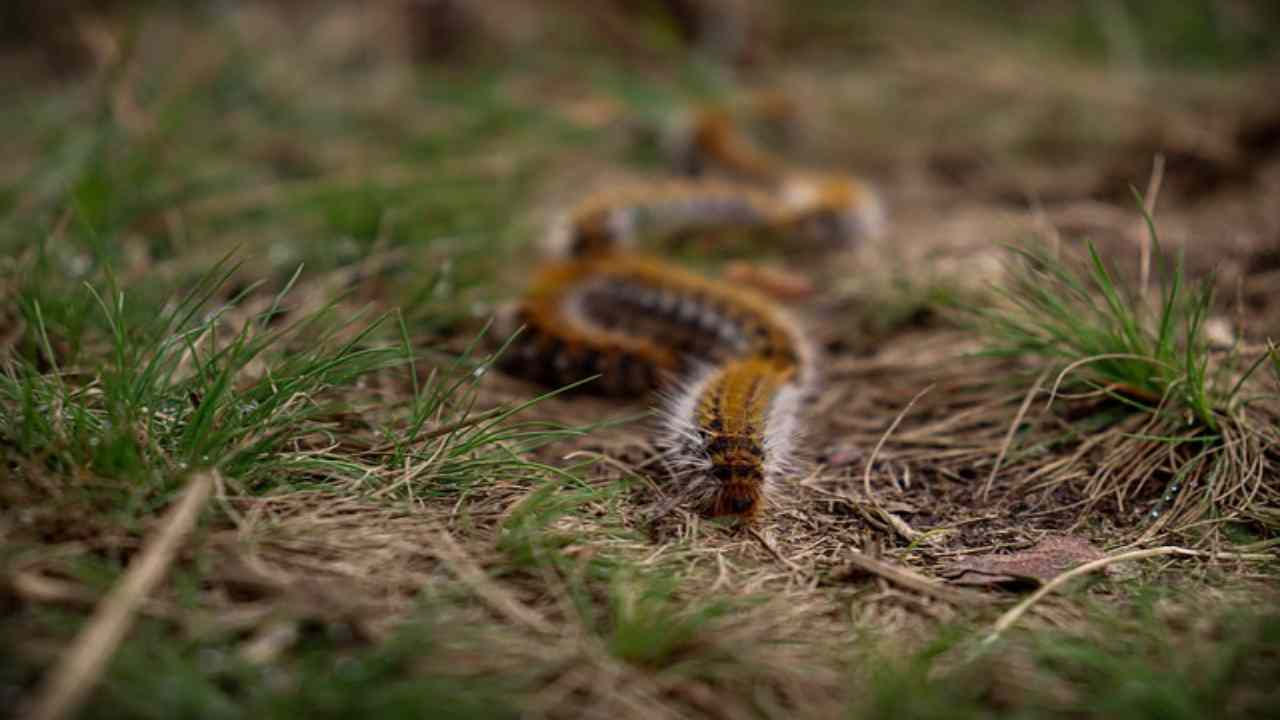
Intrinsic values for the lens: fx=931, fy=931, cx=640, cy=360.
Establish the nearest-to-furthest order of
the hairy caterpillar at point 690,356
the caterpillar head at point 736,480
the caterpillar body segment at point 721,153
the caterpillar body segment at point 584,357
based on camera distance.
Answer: the caterpillar head at point 736,480
the hairy caterpillar at point 690,356
the caterpillar body segment at point 584,357
the caterpillar body segment at point 721,153

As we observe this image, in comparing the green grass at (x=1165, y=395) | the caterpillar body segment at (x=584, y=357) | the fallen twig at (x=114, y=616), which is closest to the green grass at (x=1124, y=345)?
the green grass at (x=1165, y=395)

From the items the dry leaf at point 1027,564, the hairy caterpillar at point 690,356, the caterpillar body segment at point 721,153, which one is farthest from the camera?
the caterpillar body segment at point 721,153

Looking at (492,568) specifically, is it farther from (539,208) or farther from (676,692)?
(539,208)

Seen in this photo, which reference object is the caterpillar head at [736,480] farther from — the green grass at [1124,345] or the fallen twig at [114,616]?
the fallen twig at [114,616]

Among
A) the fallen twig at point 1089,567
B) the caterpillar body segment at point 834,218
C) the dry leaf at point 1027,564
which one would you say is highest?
the caterpillar body segment at point 834,218

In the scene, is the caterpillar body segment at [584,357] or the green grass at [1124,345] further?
the caterpillar body segment at [584,357]

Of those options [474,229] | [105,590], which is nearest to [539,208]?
[474,229]

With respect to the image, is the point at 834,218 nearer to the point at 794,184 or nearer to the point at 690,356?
the point at 794,184

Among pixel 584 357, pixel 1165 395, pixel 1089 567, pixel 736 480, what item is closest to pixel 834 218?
pixel 584 357

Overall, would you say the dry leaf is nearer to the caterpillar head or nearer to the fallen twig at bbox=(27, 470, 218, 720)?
the caterpillar head
